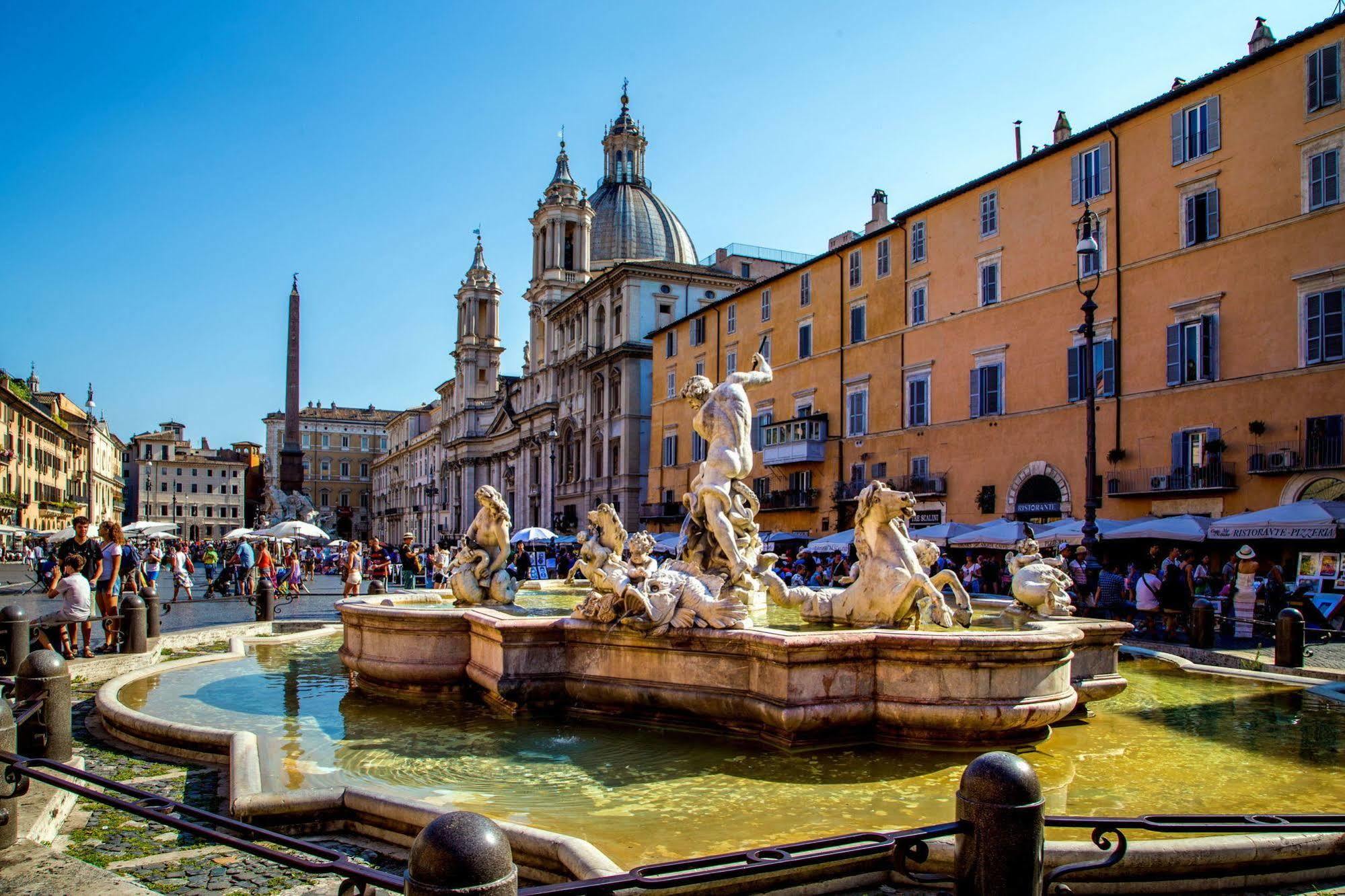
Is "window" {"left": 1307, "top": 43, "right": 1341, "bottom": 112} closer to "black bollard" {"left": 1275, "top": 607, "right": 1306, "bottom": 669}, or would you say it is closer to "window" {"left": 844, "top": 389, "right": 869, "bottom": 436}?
"black bollard" {"left": 1275, "top": 607, "right": 1306, "bottom": 669}

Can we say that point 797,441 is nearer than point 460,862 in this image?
No

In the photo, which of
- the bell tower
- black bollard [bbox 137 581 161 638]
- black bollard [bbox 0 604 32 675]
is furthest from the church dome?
black bollard [bbox 0 604 32 675]

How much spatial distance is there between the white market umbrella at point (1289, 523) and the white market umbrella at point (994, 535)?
3.98 meters

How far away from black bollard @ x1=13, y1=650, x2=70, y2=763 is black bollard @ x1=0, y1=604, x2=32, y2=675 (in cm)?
361

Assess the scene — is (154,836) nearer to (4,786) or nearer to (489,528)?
(4,786)

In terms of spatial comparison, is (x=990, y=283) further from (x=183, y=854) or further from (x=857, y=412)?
(x=183, y=854)

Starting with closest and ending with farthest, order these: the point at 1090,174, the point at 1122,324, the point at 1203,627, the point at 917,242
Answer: the point at 1203,627
the point at 1122,324
the point at 1090,174
the point at 917,242

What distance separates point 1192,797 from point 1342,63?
22034 mm

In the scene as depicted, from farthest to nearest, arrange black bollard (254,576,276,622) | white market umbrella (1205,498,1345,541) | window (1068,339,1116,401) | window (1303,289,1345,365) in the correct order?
window (1068,339,1116,401) → window (1303,289,1345,365) → white market umbrella (1205,498,1345,541) → black bollard (254,576,276,622)

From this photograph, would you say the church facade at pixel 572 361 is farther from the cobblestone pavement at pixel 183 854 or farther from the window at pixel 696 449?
the cobblestone pavement at pixel 183 854

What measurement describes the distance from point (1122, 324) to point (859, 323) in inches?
461

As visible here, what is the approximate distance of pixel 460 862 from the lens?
7.72ft

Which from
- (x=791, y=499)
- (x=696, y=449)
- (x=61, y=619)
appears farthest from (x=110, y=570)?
(x=696, y=449)

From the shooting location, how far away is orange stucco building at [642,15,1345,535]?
70.4 feet
